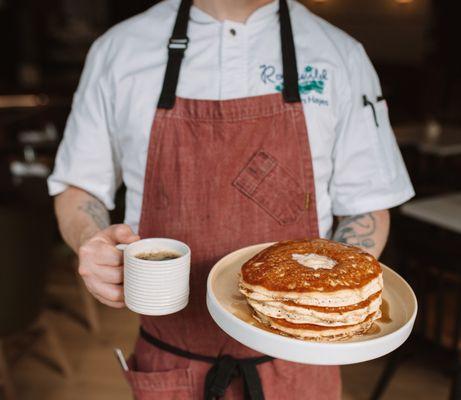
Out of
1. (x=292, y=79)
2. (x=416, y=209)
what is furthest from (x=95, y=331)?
(x=292, y=79)

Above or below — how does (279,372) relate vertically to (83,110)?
below

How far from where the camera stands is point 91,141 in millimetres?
1340

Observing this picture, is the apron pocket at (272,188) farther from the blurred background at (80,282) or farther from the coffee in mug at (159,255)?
the blurred background at (80,282)

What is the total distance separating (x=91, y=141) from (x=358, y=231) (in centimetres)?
61

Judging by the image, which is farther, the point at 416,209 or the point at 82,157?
the point at 416,209

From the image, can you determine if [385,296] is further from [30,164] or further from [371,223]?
[30,164]

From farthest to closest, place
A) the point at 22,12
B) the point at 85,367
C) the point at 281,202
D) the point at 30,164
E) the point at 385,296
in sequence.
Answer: the point at 22,12
the point at 30,164
the point at 85,367
the point at 281,202
the point at 385,296

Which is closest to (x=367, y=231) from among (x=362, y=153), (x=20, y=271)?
(x=362, y=153)

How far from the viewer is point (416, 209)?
2.89 m

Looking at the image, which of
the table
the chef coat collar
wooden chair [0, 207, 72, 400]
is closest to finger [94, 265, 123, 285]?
the chef coat collar

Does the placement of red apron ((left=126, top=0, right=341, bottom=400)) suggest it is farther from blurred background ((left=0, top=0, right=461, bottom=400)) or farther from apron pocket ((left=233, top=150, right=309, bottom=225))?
blurred background ((left=0, top=0, right=461, bottom=400))

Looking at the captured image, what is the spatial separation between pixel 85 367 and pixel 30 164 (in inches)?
45.7

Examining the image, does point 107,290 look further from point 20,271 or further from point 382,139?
point 20,271

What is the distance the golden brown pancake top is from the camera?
963 mm
